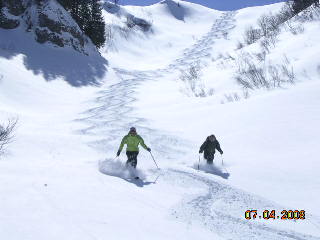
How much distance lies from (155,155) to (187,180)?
262 cm

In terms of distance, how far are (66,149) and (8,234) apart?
697cm

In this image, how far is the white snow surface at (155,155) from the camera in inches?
260

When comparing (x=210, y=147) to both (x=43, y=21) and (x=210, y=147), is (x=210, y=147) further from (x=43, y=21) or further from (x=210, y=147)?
(x=43, y=21)

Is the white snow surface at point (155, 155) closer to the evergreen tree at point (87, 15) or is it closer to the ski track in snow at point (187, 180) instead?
the ski track in snow at point (187, 180)

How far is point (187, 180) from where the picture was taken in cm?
951

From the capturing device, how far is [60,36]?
2919 cm

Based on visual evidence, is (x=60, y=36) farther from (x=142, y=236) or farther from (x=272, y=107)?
(x=142, y=236)

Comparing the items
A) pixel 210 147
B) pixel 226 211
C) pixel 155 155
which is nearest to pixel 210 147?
pixel 210 147
